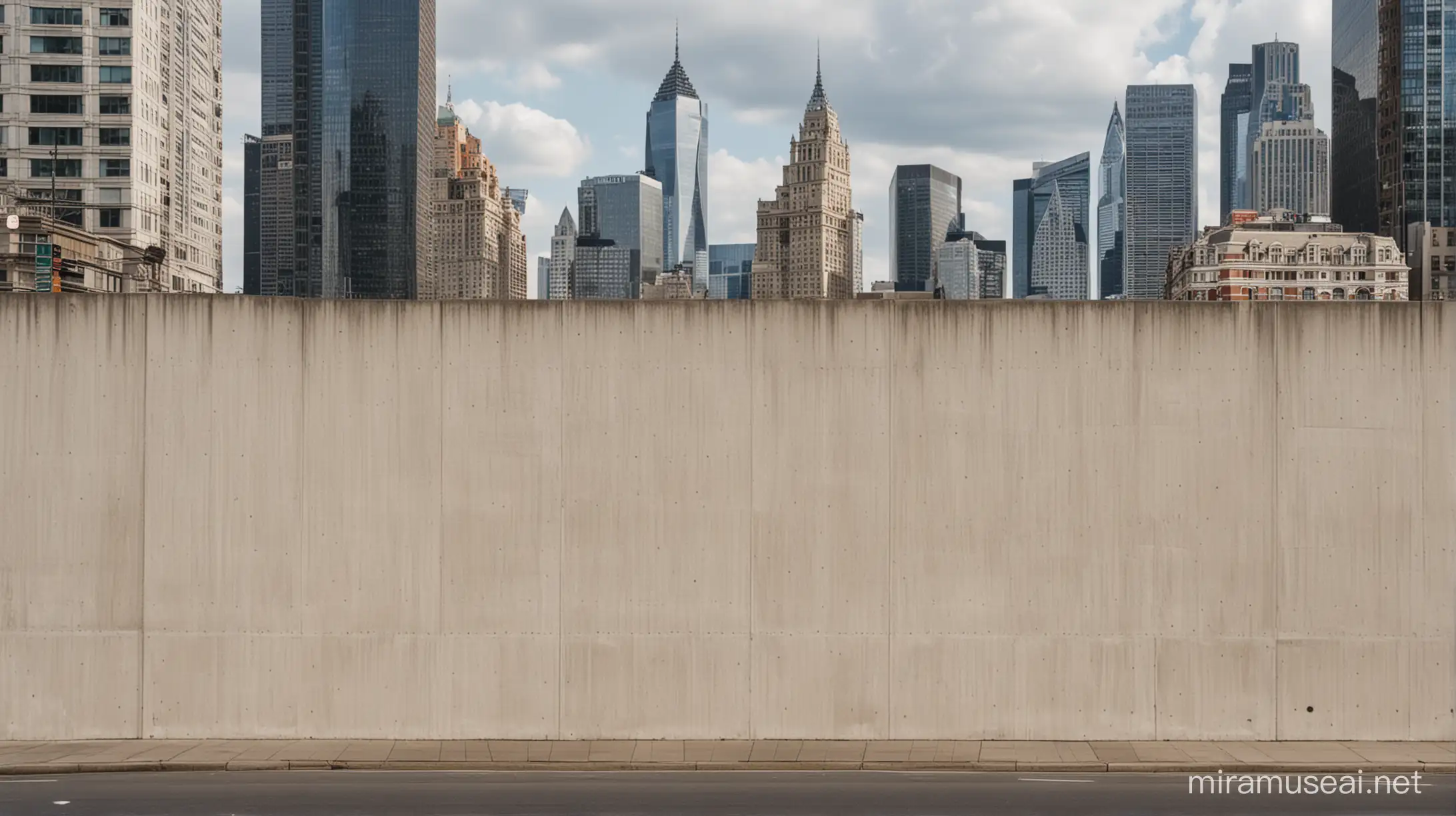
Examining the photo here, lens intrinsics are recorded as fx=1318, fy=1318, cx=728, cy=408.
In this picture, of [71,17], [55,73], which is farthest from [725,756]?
[71,17]

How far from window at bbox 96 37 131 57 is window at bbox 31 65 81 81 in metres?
2.50

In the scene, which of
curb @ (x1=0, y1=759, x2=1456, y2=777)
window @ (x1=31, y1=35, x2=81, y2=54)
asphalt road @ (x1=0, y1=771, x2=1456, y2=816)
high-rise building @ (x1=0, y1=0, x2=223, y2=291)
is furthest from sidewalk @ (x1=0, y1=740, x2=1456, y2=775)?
window @ (x1=31, y1=35, x2=81, y2=54)

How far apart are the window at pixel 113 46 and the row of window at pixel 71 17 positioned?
125 centimetres

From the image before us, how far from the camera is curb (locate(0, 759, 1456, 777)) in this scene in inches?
574

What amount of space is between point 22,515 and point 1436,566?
1695 cm

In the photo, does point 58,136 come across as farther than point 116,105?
No

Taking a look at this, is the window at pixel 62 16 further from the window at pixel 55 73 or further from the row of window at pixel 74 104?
the row of window at pixel 74 104

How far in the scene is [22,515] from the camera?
15.9 m

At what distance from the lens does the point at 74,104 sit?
111938 mm

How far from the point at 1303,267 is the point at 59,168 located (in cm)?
14263

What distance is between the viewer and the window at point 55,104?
363 ft

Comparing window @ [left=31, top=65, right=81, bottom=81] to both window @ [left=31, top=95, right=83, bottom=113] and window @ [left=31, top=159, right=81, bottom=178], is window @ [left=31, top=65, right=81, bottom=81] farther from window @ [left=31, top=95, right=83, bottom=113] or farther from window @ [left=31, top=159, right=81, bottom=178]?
window @ [left=31, top=159, right=81, bottom=178]

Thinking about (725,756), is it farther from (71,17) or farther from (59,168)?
(71,17)

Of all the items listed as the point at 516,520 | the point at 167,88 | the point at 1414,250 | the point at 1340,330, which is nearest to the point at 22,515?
the point at 516,520
